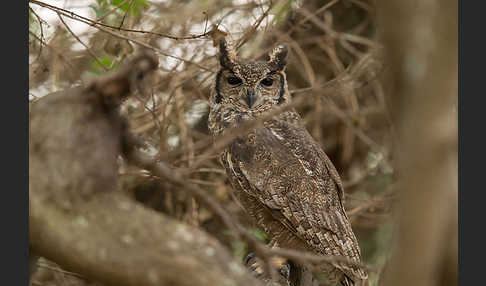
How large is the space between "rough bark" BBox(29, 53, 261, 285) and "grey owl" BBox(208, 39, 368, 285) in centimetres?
160

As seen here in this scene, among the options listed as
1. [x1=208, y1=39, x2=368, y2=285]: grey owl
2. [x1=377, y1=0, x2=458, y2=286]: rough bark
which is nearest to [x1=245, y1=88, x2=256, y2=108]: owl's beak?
[x1=208, y1=39, x2=368, y2=285]: grey owl

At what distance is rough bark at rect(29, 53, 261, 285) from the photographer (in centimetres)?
110

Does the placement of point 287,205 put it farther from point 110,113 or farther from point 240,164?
point 110,113

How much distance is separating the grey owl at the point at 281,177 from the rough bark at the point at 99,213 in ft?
5.23

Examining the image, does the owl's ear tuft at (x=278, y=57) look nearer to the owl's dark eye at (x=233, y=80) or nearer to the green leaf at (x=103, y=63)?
the owl's dark eye at (x=233, y=80)

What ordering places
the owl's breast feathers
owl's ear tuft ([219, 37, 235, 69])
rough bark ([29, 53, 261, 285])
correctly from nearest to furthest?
rough bark ([29, 53, 261, 285]) → the owl's breast feathers → owl's ear tuft ([219, 37, 235, 69])

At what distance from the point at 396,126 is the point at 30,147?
0.80 meters

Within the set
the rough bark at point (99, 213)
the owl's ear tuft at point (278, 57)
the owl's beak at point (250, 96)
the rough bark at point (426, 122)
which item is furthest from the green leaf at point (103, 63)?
the rough bark at point (426, 122)

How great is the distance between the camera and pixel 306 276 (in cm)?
291

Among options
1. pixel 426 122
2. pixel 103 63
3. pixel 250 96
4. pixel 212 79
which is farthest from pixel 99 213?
pixel 212 79

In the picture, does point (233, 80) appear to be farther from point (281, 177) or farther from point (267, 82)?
point (281, 177)

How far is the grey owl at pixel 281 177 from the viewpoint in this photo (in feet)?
8.97

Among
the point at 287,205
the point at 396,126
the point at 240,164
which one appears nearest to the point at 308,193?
the point at 287,205

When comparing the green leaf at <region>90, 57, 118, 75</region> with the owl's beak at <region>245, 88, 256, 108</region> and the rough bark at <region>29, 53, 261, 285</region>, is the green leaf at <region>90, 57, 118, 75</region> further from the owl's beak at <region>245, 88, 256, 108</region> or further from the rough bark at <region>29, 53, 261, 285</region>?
the rough bark at <region>29, 53, 261, 285</region>
